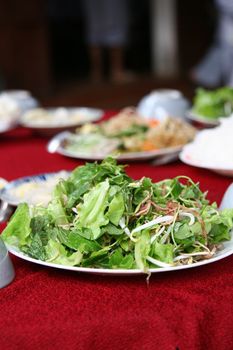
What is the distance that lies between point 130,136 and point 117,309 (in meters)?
1.03

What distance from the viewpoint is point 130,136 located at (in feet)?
6.30

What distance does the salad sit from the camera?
0.99m

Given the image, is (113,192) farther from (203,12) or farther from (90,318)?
(203,12)

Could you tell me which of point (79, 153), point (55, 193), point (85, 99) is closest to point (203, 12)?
point (85, 99)

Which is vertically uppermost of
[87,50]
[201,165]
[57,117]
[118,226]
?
[118,226]

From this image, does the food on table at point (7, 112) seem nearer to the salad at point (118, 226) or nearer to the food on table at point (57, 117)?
the food on table at point (57, 117)

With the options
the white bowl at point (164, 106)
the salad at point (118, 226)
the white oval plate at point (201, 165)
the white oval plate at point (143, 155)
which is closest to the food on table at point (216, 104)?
the white bowl at point (164, 106)

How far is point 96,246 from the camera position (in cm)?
99

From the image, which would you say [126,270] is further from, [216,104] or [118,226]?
[216,104]

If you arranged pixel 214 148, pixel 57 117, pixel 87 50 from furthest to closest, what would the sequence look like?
pixel 87 50 → pixel 57 117 → pixel 214 148

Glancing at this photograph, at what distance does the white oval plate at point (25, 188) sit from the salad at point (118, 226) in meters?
0.31

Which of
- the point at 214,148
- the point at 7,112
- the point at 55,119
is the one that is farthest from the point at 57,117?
the point at 214,148

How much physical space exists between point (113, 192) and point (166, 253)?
0.41 ft

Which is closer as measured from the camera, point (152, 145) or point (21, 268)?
point (21, 268)
